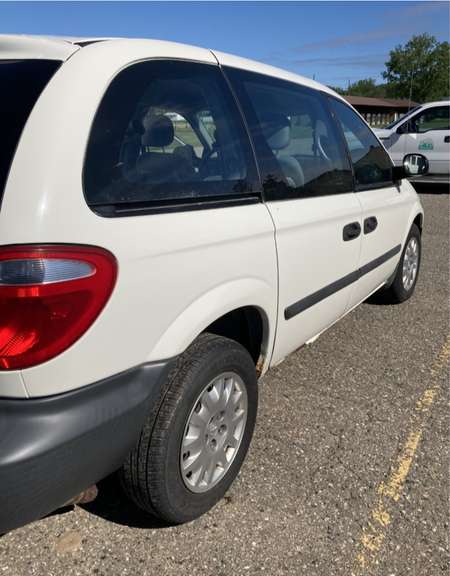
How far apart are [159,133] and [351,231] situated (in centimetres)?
138

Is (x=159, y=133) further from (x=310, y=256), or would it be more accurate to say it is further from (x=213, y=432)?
(x=213, y=432)

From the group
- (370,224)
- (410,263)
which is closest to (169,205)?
(370,224)

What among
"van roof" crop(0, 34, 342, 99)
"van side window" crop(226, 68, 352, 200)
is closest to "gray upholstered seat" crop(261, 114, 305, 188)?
"van side window" crop(226, 68, 352, 200)

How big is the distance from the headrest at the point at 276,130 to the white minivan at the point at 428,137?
8654 millimetres

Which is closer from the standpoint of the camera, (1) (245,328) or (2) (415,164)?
(1) (245,328)

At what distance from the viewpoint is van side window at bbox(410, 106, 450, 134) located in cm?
1069

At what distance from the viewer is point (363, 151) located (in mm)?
3402

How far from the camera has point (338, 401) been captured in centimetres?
305

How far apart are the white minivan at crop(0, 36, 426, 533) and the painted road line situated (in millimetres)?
581

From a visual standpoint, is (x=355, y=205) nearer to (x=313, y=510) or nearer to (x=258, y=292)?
(x=258, y=292)

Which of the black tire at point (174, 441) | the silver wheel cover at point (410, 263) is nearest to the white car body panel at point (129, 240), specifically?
the black tire at point (174, 441)

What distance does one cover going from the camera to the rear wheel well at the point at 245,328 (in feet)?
7.44

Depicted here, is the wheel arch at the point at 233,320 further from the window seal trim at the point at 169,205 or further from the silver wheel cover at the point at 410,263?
the silver wheel cover at the point at 410,263

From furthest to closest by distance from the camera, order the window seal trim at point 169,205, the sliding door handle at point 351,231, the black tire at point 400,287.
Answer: the black tire at point 400,287, the sliding door handle at point 351,231, the window seal trim at point 169,205
